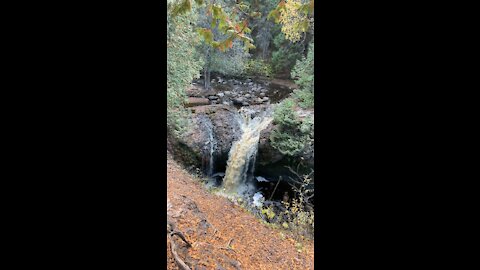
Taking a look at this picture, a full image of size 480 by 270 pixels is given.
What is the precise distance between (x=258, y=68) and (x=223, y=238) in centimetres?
1232

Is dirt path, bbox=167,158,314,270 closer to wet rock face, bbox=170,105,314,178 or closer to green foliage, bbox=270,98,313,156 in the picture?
wet rock face, bbox=170,105,314,178

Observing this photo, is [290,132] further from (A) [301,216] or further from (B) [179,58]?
(B) [179,58]

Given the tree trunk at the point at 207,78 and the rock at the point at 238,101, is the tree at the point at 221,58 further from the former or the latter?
the rock at the point at 238,101

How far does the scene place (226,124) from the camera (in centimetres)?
1085

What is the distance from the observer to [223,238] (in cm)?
594

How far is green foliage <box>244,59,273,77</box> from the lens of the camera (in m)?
16.7

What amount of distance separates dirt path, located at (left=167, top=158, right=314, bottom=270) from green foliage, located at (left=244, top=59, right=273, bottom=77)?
9.88 meters

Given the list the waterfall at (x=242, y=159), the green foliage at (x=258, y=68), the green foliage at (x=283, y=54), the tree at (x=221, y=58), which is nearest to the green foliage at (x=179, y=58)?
the waterfall at (x=242, y=159)

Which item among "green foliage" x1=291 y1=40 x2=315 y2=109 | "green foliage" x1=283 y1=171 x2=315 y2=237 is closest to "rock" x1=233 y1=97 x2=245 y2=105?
"green foliage" x1=291 y1=40 x2=315 y2=109

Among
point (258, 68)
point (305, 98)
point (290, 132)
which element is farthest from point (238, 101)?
point (305, 98)

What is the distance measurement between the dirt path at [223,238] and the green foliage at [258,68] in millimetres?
9879
